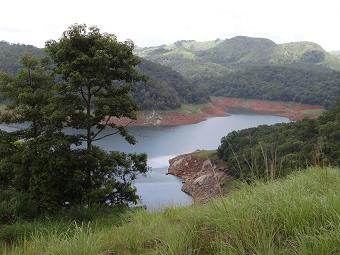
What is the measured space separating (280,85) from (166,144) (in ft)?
309

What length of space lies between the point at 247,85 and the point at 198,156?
100 meters

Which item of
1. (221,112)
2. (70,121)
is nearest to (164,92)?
(221,112)

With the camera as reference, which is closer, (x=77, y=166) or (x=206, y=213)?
(x=206, y=213)

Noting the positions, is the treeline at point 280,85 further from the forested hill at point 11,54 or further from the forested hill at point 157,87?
the forested hill at point 11,54

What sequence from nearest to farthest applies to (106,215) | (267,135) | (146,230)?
(146,230) → (106,215) → (267,135)

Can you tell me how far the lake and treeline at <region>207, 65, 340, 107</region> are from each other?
100.0 ft

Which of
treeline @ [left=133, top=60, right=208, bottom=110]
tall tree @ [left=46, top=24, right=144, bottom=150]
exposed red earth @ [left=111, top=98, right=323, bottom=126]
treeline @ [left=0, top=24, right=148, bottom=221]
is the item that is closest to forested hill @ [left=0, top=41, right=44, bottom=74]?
treeline @ [left=133, top=60, right=208, bottom=110]

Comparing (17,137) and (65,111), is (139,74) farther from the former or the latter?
(17,137)

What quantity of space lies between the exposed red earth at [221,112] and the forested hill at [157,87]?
3506 mm

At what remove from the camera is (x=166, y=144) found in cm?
7062

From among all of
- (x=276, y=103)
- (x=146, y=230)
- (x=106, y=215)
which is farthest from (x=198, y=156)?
(x=276, y=103)

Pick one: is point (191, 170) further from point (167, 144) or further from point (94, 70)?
point (94, 70)

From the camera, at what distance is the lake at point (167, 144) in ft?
143

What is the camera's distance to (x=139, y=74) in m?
16.4
